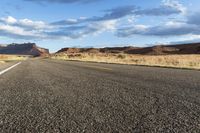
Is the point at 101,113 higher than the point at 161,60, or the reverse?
the point at 101,113

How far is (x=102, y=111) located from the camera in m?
5.02

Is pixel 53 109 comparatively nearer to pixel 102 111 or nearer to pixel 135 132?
pixel 102 111

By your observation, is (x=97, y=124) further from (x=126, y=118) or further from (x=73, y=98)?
(x=73, y=98)

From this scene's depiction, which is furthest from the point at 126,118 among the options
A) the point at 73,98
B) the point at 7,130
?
the point at 73,98

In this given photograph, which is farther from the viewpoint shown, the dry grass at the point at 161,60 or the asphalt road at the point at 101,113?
the dry grass at the point at 161,60

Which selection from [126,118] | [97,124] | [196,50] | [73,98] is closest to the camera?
[97,124]

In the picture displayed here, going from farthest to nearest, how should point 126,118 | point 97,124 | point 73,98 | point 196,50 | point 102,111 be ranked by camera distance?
point 196,50, point 73,98, point 102,111, point 126,118, point 97,124

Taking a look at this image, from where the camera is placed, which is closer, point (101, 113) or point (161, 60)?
point (101, 113)

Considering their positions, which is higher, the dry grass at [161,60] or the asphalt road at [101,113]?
the asphalt road at [101,113]

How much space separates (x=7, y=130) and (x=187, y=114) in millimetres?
2610

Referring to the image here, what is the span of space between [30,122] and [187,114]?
232 centimetres

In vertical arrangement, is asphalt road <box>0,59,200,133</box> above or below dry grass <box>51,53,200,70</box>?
above

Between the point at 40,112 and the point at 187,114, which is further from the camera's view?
the point at 40,112

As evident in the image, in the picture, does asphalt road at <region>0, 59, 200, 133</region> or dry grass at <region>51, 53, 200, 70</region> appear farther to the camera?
dry grass at <region>51, 53, 200, 70</region>
